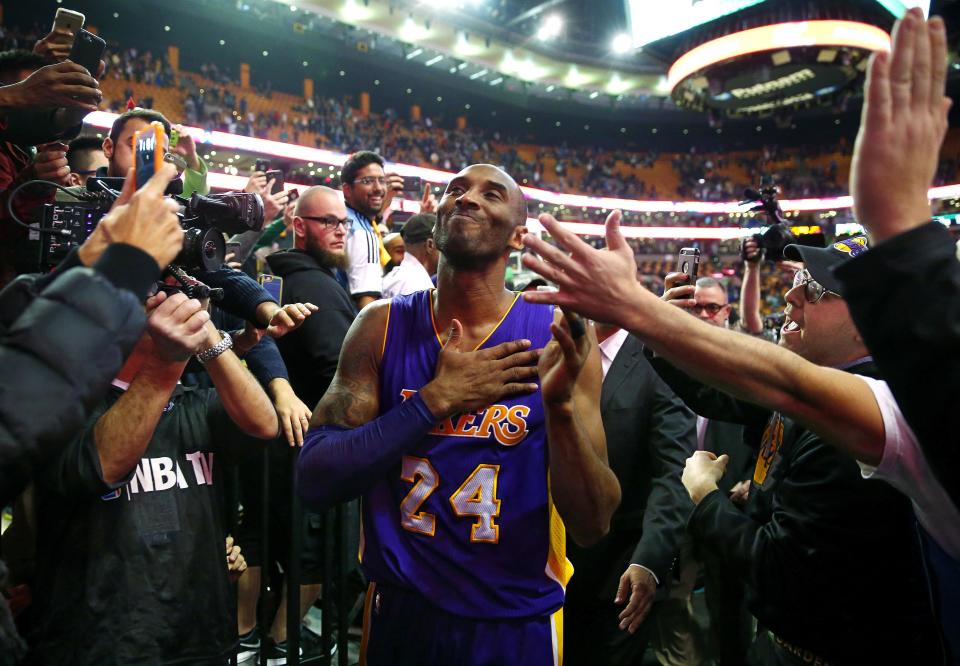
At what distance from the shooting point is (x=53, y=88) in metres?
2.42

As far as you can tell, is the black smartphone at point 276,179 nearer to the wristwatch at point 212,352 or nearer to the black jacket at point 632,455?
the wristwatch at point 212,352

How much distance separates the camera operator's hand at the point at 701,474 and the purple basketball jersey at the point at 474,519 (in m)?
0.85

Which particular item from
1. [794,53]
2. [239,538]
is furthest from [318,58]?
[239,538]

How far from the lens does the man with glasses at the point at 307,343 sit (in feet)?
11.0

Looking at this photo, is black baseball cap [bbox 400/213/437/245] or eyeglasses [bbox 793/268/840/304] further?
black baseball cap [bbox 400/213/437/245]

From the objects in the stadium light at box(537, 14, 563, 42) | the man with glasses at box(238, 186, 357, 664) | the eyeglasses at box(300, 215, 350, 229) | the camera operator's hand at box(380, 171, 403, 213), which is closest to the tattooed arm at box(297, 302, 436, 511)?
the man with glasses at box(238, 186, 357, 664)

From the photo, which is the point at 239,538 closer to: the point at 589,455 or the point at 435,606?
the point at 435,606

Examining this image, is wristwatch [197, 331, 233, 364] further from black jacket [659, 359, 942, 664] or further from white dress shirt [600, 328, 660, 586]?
black jacket [659, 359, 942, 664]

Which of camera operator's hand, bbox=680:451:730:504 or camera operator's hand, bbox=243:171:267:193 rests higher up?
camera operator's hand, bbox=243:171:267:193

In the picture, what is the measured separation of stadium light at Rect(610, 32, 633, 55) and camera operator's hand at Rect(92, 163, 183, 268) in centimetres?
2958

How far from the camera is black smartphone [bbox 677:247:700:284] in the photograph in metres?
1.96

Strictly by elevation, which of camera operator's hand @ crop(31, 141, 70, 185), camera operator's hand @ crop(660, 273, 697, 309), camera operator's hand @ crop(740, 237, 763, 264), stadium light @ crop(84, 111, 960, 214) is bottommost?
camera operator's hand @ crop(660, 273, 697, 309)

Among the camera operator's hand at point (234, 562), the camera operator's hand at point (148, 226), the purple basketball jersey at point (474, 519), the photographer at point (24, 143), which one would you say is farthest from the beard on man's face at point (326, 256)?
the camera operator's hand at point (148, 226)

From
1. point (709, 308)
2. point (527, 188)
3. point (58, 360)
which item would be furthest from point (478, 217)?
point (527, 188)
